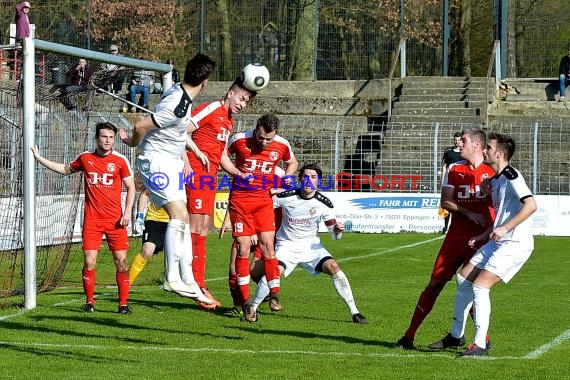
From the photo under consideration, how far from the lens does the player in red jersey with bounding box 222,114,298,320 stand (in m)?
12.3

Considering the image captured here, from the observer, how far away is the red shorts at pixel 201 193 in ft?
41.1

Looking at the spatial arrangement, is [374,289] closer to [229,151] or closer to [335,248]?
[229,151]

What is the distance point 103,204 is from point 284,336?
2.97 m

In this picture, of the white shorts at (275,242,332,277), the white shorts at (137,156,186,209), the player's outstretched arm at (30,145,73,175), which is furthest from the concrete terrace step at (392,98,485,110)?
the white shorts at (137,156,186,209)

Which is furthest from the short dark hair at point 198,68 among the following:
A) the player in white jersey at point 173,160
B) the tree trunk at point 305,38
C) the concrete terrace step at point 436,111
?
the tree trunk at point 305,38

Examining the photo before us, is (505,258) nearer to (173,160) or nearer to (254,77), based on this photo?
(173,160)

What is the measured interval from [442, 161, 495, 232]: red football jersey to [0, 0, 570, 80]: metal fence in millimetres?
23846

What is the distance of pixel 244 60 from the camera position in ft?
113

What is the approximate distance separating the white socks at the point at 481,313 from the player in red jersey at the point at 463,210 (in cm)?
47

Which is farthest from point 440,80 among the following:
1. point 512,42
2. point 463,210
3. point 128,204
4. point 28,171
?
point 463,210

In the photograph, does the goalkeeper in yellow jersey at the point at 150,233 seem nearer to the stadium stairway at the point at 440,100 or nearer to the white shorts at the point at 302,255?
the white shorts at the point at 302,255

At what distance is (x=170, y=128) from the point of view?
1017cm

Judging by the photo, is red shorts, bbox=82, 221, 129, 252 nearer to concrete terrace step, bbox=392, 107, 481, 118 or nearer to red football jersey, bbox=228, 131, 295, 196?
red football jersey, bbox=228, 131, 295, 196

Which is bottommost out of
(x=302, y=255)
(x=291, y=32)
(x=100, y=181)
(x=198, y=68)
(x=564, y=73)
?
(x=302, y=255)
